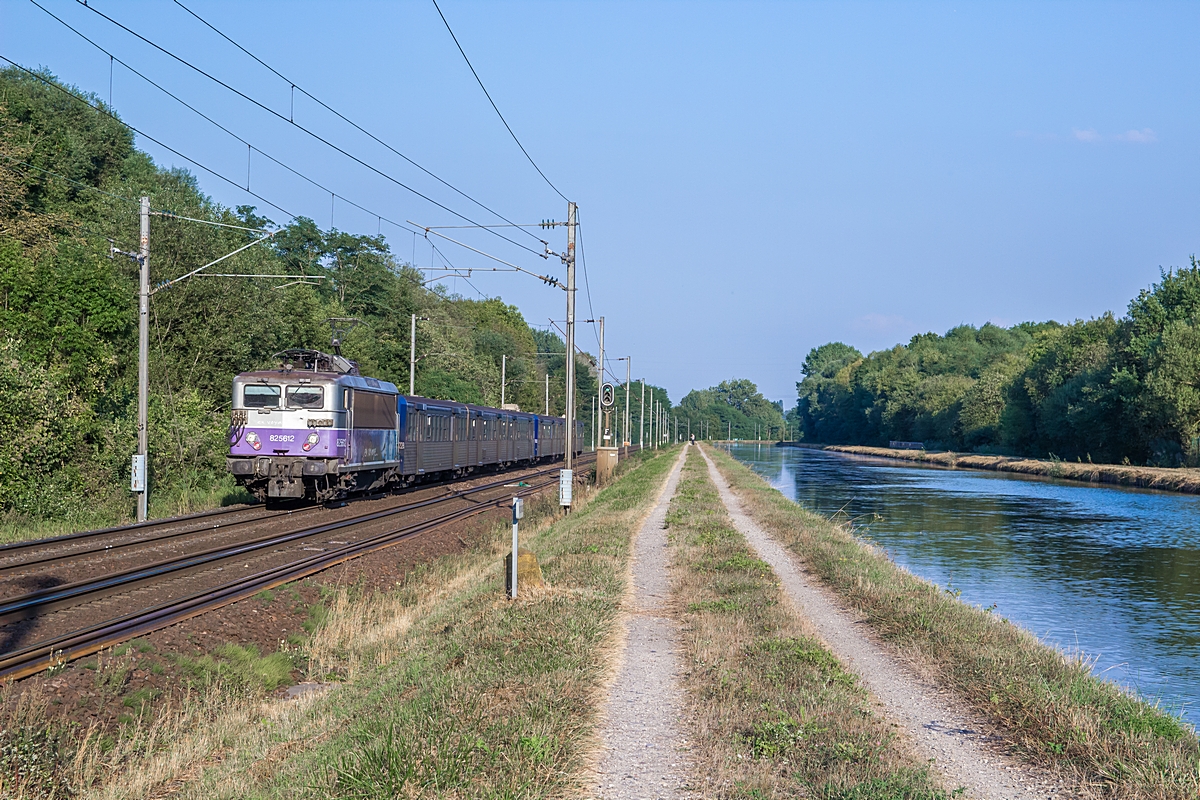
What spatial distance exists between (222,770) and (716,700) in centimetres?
406

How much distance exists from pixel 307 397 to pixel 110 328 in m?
8.43

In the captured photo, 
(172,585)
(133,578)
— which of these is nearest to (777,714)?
(172,585)

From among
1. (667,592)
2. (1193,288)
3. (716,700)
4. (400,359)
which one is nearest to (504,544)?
(667,592)

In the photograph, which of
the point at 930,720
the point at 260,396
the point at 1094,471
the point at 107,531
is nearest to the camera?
the point at 930,720

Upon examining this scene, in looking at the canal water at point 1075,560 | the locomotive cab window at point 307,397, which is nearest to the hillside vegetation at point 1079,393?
the canal water at point 1075,560

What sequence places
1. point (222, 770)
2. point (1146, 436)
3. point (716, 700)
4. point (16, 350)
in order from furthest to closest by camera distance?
point (1146, 436)
point (16, 350)
point (716, 700)
point (222, 770)

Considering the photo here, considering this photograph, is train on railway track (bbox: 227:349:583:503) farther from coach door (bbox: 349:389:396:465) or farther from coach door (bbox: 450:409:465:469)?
coach door (bbox: 450:409:465:469)

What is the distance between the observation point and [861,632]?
1218 cm

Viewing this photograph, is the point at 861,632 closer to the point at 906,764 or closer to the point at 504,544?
the point at 906,764

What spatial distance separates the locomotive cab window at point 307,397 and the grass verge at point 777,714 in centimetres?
1342

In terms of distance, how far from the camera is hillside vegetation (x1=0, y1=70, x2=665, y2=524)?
2259cm

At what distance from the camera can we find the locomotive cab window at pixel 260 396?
81.9 ft

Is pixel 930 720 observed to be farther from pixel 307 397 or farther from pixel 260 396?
pixel 260 396

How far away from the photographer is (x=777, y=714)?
26.2 ft
